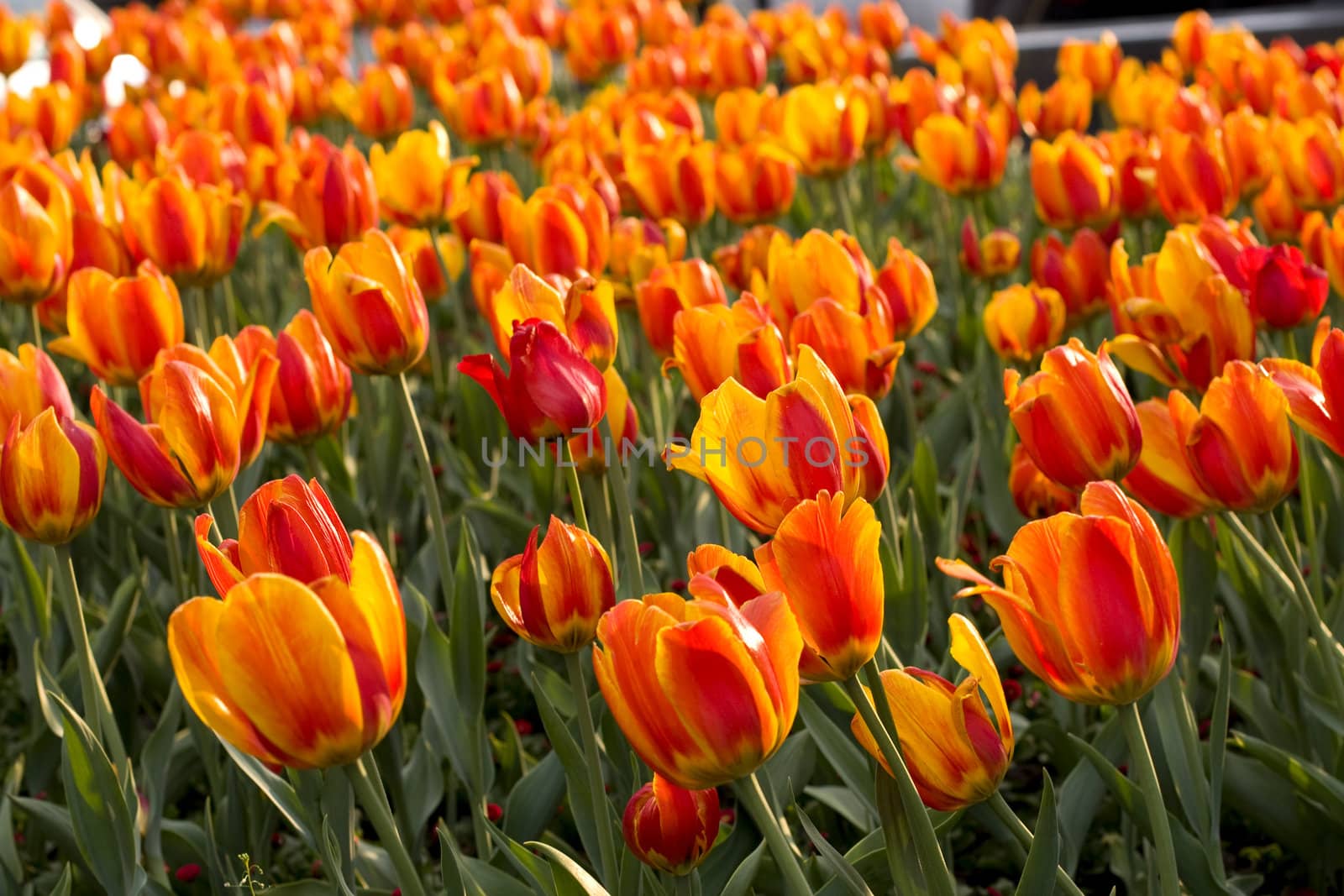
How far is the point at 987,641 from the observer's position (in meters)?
1.84

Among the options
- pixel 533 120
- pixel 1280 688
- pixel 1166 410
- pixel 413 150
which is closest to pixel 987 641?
pixel 1280 688

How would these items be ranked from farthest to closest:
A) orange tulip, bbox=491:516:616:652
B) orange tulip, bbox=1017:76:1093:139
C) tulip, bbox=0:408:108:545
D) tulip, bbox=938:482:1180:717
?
orange tulip, bbox=1017:76:1093:139 → tulip, bbox=0:408:108:545 → orange tulip, bbox=491:516:616:652 → tulip, bbox=938:482:1180:717

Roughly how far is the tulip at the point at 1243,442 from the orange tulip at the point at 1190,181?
1.11 meters

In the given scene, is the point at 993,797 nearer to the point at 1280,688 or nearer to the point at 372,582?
the point at 372,582

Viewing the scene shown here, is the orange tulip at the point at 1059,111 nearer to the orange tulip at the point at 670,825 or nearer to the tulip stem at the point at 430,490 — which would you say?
the tulip stem at the point at 430,490

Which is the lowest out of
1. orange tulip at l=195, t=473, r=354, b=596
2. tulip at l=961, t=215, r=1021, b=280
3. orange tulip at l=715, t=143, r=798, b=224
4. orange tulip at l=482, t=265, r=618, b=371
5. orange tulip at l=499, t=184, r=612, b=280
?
tulip at l=961, t=215, r=1021, b=280

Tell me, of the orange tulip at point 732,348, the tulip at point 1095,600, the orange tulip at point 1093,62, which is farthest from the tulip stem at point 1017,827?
the orange tulip at point 1093,62

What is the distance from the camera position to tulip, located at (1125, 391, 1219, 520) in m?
1.33

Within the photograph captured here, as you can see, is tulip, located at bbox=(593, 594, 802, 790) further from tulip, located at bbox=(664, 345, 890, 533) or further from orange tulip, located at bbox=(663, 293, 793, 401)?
orange tulip, located at bbox=(663, 293, 793, 401)

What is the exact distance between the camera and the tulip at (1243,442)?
127cm

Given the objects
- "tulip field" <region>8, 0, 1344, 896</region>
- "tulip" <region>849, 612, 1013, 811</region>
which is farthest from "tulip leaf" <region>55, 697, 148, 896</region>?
"tulip" <region>849, 612, 1013, 811</region>

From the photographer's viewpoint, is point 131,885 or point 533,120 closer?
point 131,885

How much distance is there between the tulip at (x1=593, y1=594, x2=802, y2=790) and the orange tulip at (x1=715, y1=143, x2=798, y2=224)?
1.81 meters

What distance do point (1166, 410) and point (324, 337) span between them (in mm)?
995
